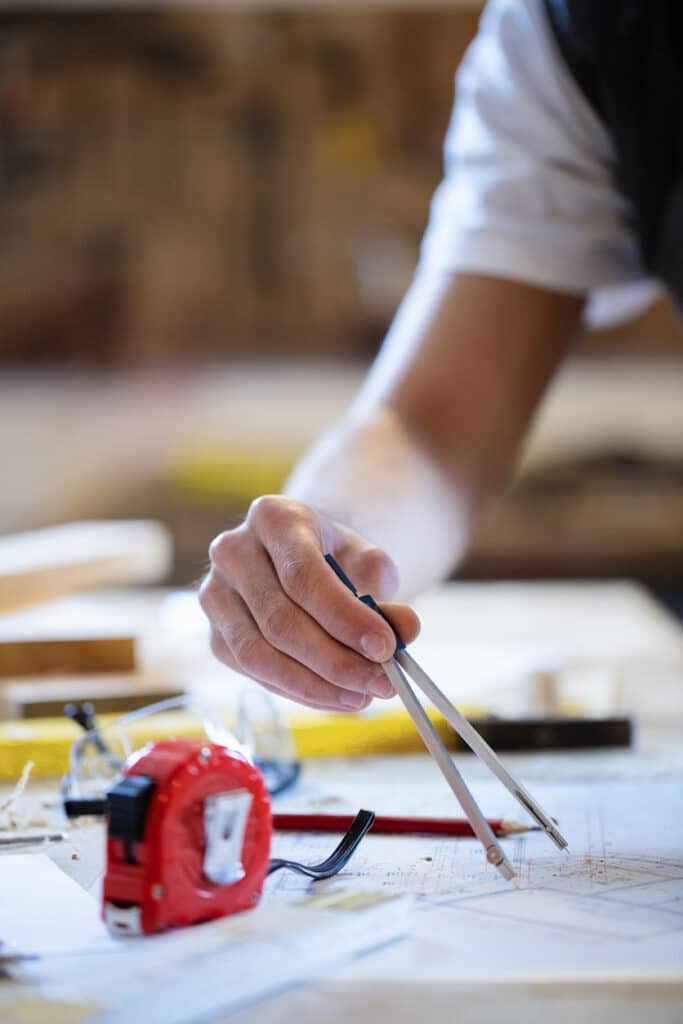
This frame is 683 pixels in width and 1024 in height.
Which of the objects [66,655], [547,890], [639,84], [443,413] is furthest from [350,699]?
[639,84]

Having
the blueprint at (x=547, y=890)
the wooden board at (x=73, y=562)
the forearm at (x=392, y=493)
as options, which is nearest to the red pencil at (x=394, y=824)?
the blueprint at (x=547, y=890)

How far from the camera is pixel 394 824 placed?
28.2 inches

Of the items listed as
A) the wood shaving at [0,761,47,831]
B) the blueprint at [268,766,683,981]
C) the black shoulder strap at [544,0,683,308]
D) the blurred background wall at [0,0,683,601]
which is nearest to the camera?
the blueprint at [268,766,683,981]

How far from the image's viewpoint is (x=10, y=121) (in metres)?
3.38

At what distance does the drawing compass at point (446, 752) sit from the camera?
0.58 m

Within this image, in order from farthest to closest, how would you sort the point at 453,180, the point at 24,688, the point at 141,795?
1. the point at 453,180
2. the point at 24,688
3. the point at 141,795

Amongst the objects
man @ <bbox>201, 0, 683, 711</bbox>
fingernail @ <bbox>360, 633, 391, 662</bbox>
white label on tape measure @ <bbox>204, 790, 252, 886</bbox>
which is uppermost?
man @ <bbox>201, 0, 683, 711</bbox>

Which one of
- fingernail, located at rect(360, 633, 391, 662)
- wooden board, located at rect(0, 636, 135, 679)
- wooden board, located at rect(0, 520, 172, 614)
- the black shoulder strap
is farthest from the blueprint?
wooden board, located at rect(0, 520, 172, 614)

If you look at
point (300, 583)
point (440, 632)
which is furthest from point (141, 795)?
point (440, 632)

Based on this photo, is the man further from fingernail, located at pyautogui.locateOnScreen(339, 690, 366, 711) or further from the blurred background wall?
the blurred background wall

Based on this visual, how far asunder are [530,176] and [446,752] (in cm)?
71

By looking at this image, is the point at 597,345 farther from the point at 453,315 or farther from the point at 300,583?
the point at 300,583

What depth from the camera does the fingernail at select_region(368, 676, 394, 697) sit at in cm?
63

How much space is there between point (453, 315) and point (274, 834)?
0.55m
